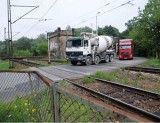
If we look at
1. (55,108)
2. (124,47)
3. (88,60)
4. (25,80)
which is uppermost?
(124,47)

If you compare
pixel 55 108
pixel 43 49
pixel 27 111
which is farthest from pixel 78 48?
pixel 43 49

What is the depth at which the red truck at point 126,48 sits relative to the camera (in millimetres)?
40625

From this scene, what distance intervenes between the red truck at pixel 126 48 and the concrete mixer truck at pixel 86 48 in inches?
355

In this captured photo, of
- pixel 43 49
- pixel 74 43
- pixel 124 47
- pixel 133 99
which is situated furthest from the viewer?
pixel 43 49

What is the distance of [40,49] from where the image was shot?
281ft

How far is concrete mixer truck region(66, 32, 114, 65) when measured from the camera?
2914cm

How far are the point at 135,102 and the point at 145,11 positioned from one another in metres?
32.8

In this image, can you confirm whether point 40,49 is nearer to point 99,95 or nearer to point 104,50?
point 104,50

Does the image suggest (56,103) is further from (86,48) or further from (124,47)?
(124,47)

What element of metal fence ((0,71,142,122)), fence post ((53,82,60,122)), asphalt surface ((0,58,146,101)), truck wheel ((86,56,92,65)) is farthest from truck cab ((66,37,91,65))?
fence post ((53,82,60,122))

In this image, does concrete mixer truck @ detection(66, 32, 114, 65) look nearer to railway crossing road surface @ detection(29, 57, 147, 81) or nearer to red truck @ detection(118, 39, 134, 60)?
railway crossing road surface @ detection(29, 57, 147, 81)

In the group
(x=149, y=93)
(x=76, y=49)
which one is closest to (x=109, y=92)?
(x=149, y=93)

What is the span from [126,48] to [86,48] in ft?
42.8

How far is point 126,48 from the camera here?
40.8 meters
